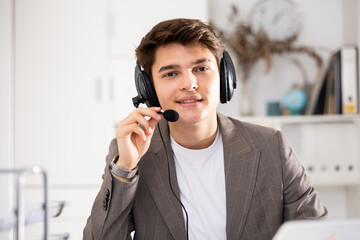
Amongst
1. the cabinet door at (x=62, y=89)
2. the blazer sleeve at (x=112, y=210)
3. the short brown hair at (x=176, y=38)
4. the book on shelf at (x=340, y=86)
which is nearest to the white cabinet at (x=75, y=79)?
the cabinet door at (x=62, y=89)

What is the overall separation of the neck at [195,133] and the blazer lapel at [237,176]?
0.13 feet

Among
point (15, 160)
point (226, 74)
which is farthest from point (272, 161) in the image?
point (15, 160)

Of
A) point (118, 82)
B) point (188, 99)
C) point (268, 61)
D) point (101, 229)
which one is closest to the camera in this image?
point (101, 229)

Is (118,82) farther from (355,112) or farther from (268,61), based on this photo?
(355,112)

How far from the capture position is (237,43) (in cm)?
252

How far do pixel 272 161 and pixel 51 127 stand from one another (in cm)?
153

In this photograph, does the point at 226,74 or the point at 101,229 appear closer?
the point at 101,229

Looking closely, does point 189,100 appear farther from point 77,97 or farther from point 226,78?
point 77,97

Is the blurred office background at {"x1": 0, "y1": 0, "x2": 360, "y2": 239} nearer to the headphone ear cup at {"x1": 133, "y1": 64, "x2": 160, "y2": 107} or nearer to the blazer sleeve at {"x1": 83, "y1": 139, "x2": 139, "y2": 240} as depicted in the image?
the headphone ear cup at {"x1": 133, "y1": 64, "x2": 160, "y2": 107}

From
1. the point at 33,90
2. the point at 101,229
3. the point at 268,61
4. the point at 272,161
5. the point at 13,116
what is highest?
the point at 268,61

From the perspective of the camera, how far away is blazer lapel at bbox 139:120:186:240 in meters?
1.15

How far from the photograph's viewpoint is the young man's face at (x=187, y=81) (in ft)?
4.00

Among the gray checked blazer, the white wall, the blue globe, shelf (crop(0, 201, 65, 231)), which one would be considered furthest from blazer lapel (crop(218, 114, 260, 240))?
the white wall

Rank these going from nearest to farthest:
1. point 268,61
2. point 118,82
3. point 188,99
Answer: point 188,99 < point 118,82 < point 268,61
